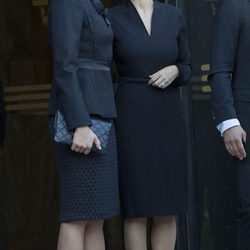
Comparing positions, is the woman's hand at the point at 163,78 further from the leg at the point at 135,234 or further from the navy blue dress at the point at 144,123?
the leg at the point at 135,234

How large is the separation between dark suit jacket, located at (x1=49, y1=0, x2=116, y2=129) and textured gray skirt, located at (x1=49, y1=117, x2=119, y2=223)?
0.21 meters

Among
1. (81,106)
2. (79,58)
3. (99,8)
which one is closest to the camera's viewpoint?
(81,106)

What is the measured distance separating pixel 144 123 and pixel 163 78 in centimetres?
26

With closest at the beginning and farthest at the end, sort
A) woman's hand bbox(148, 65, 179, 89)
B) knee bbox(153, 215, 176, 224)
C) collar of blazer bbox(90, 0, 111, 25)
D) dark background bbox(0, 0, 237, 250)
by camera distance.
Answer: collar of blazer bbox(90, 0, 111, 25) → woman's hand bbox(148, 65, 179, 89) → knee bbox(153, 215, 176, 224) → dark background bbox(0, 0, 237, 250)

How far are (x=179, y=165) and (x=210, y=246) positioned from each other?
1086 millimetres

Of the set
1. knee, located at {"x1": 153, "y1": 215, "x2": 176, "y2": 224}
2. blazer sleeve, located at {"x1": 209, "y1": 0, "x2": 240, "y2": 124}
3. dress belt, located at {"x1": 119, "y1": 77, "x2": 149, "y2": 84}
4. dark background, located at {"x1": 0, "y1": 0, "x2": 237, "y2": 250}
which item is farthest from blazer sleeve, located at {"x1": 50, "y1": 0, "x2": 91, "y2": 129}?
dark background, located at {"x1": 0, "y1": 0, "x2": 237, "y2": 250}

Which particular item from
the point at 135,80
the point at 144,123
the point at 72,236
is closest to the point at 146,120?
the point at 144,123

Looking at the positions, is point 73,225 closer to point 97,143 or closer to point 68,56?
point 97,143

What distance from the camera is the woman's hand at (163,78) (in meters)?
4.34

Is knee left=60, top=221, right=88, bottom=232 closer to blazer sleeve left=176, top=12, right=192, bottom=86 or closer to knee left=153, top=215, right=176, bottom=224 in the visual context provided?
knee left=153, top=215, right=176, bottom=224

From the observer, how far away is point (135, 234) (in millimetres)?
4434

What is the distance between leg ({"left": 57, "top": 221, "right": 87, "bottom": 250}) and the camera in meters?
3.91

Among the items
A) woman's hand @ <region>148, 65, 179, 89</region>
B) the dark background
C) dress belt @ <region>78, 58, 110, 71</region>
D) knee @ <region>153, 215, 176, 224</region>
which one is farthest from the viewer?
the dark background

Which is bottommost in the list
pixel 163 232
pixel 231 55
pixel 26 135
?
pixel 163 232
